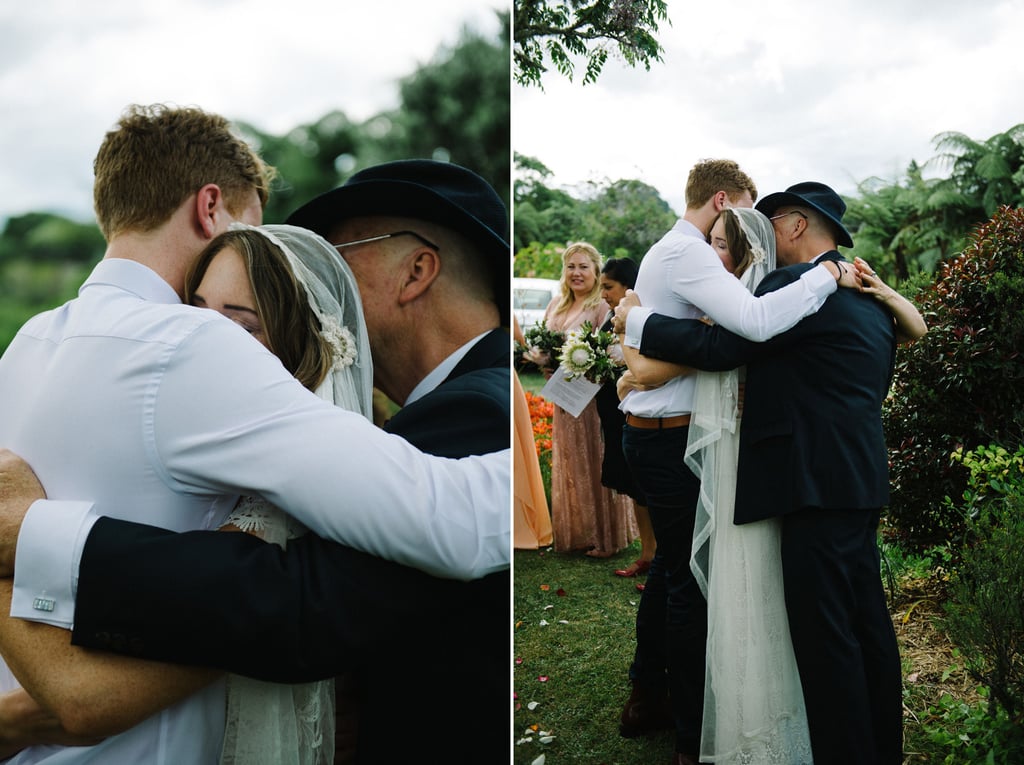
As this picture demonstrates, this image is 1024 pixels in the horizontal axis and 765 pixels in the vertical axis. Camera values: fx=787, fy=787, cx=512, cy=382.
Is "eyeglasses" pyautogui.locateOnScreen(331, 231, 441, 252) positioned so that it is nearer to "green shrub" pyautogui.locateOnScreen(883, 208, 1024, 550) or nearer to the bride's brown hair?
the bride's brown hair

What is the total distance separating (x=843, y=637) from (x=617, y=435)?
853mm

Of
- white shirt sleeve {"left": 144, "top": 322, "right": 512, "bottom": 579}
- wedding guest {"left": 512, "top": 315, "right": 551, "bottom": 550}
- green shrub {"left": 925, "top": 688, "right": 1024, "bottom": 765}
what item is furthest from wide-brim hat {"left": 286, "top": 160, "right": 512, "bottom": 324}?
green shrub {"left": 925, "top": 688, "right": 1024, "bottom": 765}

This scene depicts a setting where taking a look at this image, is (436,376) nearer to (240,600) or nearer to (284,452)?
(284,452)

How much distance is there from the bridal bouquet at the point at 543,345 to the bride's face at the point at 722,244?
0.51 meters

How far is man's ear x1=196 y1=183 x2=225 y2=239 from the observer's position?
4.76ft

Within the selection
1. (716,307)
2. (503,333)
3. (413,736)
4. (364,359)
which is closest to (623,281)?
(716,307)

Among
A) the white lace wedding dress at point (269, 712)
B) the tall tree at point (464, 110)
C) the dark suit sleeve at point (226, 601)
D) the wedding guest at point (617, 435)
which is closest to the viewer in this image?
the dark suit sleeve at point (226, 601)

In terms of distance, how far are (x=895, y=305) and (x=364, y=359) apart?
4.77ft

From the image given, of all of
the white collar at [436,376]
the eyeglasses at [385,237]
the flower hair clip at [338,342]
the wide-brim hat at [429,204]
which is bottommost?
the white collar at [436,376]

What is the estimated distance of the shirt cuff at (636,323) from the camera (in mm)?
2236

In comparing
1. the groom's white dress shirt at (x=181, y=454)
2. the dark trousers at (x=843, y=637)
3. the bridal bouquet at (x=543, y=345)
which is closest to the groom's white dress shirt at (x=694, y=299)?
the bridal bouquet at (x=543, y=345)

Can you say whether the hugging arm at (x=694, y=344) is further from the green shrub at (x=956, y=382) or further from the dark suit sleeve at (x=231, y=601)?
the dark suit sleeve at (x=231, y=601)

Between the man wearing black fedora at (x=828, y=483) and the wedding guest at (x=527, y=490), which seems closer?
the man wearing black fedora at (x=828, y=483)

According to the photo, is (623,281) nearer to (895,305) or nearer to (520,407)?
(520,407)
